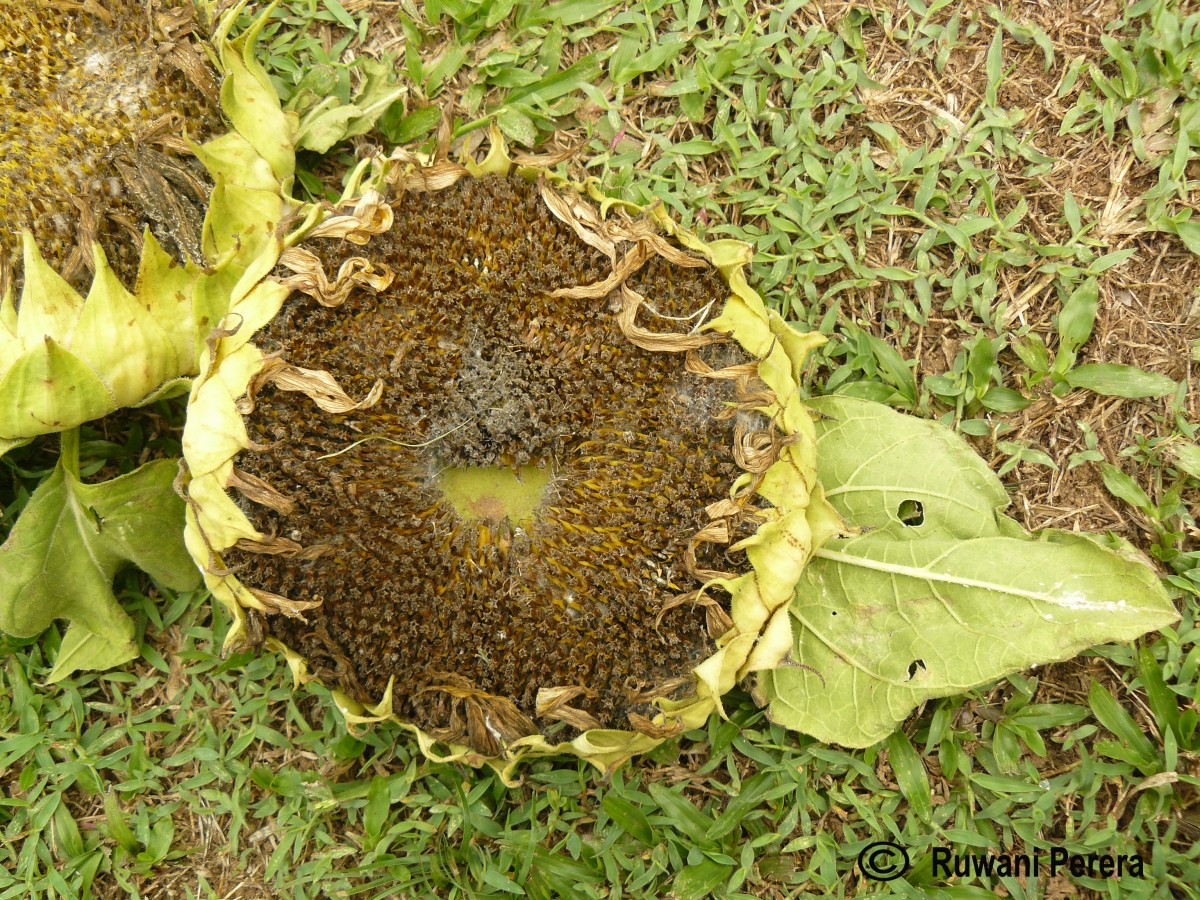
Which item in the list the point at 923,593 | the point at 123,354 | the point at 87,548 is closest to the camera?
the point at 123,354

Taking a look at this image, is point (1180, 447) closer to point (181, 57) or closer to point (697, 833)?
point (697, 833)

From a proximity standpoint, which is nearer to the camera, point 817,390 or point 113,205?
point 113,205

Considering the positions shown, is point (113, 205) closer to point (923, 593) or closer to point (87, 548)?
point (87, 548)

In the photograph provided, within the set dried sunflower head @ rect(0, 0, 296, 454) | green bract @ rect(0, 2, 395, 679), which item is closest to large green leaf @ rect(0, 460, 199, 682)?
green bract @ rect(0, 2, 395, 679)

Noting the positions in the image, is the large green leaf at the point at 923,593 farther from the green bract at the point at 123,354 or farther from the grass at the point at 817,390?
the green bract at the point at 123,354

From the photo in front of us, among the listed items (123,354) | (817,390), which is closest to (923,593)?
(817,390)

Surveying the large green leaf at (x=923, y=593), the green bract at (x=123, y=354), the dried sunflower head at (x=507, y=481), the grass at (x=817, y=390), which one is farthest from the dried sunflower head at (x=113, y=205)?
the large green leaf at (x=923, y=593)
